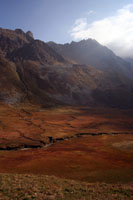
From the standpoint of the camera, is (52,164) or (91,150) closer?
(52,164)

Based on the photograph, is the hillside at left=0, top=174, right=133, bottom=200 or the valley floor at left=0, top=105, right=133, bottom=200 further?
the valley floor at left=0, top=105, right=133, bottom=200

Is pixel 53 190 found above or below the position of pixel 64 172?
above

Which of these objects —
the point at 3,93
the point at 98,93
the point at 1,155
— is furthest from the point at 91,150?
the point at 98,93

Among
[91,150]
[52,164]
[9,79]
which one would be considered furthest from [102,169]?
[9,79]

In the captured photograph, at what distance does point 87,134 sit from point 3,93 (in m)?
95.5

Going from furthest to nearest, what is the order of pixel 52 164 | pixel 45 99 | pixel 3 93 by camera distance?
1. pixel 45 99
2. pixel 3 93
3. pixel 52 164

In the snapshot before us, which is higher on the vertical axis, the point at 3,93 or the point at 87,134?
the point at 3,93

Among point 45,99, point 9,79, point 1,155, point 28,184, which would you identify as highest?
point 9,79

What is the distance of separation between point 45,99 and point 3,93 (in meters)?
35.6

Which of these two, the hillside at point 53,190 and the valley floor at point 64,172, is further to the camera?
the valley floor at point 64,172

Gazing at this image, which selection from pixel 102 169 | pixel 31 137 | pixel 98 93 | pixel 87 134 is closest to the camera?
pixel 102 169

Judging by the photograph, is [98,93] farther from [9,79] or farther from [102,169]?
[102,169]

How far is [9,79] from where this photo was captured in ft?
513

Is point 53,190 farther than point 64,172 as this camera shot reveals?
No
